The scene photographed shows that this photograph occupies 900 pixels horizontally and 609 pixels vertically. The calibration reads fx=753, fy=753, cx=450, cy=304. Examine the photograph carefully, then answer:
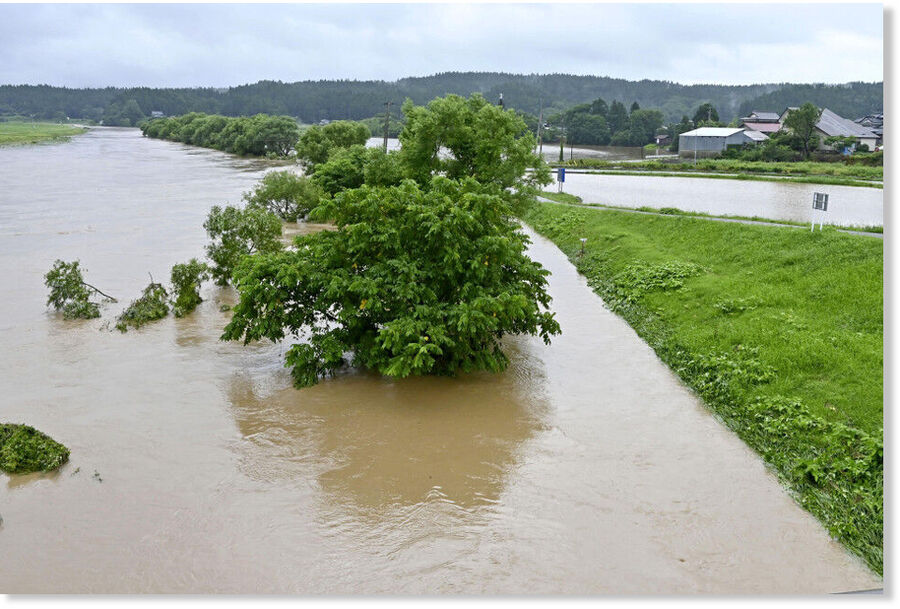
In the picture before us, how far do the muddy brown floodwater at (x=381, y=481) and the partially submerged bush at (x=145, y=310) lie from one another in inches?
16.5

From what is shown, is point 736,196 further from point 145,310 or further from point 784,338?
point 145,310

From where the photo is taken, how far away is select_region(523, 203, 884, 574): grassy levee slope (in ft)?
33.0

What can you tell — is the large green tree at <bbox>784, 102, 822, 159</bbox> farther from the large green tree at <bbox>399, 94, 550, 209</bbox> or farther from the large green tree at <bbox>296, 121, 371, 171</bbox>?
the large green tree at <bbox>399, 94, 550, 209</bbox>

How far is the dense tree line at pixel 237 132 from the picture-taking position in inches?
2418

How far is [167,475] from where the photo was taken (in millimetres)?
10625

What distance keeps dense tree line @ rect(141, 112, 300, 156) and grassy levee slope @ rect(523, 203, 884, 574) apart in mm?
43266

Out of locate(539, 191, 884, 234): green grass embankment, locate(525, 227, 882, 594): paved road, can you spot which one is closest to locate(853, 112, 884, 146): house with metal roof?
locate(539, 191, 884, 234): green grass embankment

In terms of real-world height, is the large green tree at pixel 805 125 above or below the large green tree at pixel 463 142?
above

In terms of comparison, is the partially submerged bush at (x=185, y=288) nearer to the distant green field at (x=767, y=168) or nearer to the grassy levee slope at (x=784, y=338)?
the grassy levee slope at (x=784, y=338)

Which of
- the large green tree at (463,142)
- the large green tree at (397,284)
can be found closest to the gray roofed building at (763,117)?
the large green tree at (463,142)

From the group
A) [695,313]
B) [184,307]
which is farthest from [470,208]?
[184,307]

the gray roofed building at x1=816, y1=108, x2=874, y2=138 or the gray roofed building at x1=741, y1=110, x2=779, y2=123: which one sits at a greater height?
the gray roofed building at x1=741, y1=110, x2=779, y2=123

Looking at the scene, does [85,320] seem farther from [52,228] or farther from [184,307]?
[52,228]

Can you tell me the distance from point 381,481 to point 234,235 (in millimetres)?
12956
